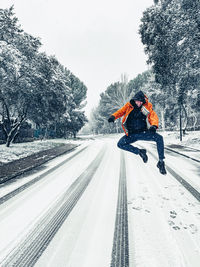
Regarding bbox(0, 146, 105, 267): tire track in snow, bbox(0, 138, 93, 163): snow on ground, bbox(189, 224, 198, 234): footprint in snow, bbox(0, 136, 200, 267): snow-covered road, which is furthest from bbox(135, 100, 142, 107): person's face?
bbox(0, 138, 93, 163): snow on ground

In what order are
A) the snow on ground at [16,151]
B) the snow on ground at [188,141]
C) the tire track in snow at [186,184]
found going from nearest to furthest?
the tire track in snow at [186,184] → the snow on ground at [16,151] → the snow on ground at [188,141]

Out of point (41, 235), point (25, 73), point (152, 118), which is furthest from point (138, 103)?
point (25, 73)

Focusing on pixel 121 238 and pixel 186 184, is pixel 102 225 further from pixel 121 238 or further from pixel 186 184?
pixel 186 184

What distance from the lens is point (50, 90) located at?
13.1 meters

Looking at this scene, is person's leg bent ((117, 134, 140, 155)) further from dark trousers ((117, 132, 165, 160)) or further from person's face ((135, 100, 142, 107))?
person's face ((135, 100, 142, 107))

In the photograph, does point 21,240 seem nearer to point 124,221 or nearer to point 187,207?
point 124,221

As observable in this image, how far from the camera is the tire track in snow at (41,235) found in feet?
6.61

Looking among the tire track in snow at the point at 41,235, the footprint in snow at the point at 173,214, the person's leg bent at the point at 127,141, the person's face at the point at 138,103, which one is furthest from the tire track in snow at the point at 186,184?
the tire track in snow at the point at 41,235

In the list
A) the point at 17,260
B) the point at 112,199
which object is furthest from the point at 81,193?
the point at 17,260

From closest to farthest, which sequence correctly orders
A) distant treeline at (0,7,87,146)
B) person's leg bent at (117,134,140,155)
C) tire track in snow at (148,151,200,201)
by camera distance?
person's leg bent at (117,134,140,155)
tire track in snow at (148,151,200,201)
distant treeline at (0,7,87,146)

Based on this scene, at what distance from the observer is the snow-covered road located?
202 centimetres

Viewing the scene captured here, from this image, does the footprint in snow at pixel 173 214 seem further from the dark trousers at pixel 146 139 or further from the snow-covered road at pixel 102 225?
the dark trousers at pixel 146 139

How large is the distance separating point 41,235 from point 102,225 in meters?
0.97

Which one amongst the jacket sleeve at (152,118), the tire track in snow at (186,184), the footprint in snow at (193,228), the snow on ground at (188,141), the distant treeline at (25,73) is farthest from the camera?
the snow on ground at (188,141)
